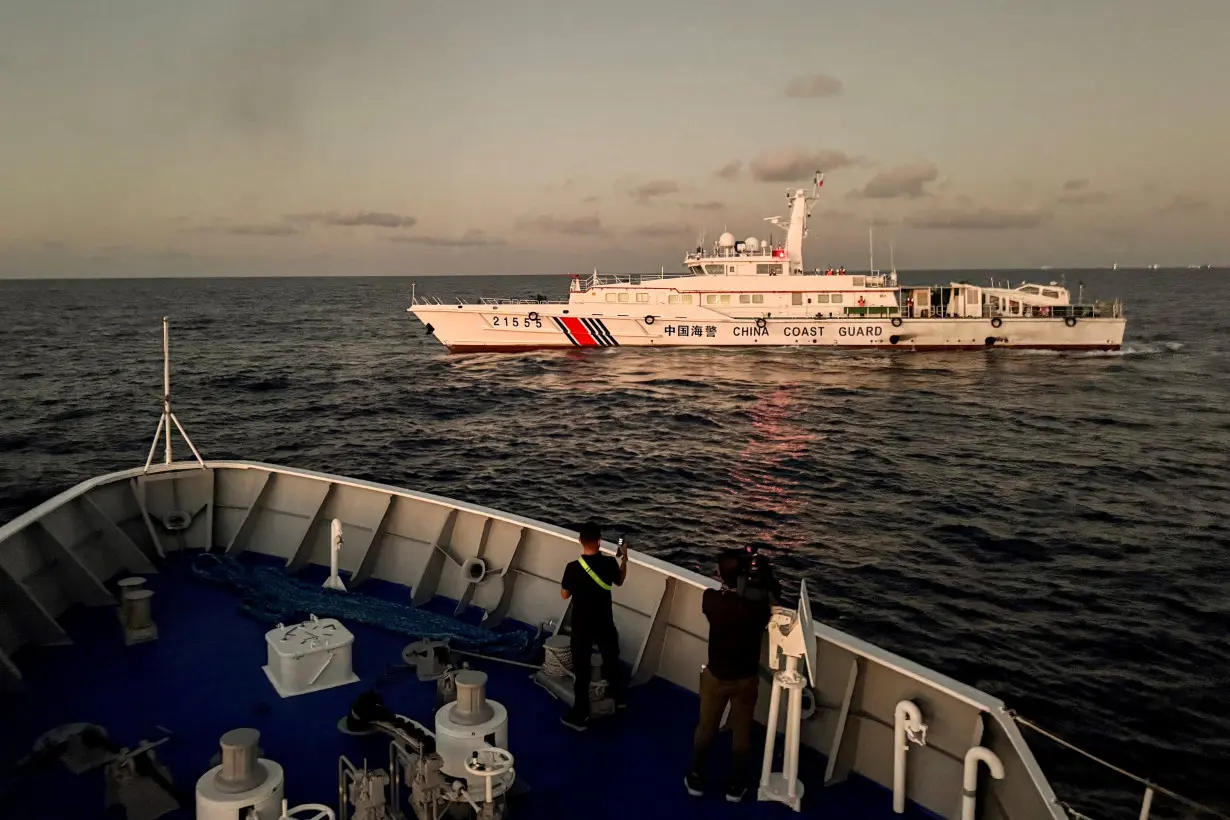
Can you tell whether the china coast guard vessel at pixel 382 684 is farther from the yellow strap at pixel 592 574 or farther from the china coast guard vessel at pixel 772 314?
the china coast guard vessel at pixel 772 314

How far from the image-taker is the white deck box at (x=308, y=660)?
19.0 feet

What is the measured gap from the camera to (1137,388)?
→ 38.1 meters

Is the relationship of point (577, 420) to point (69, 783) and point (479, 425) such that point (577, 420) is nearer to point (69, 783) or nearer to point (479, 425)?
point (479, 425)

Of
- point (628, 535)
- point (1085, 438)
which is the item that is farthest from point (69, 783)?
point (1085, 438)

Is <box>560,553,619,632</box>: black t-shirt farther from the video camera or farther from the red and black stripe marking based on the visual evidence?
the red and black stripe marking

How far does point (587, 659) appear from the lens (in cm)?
541

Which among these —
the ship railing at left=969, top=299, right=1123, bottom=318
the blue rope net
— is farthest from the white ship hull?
the blue rope net

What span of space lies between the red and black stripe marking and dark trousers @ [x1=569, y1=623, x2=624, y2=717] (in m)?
41.7

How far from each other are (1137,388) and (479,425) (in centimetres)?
3125

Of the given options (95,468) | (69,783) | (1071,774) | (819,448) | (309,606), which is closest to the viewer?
(69,783)

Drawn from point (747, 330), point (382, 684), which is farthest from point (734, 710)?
point (747, 330)

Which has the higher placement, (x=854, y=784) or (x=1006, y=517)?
(x=854, y=784)

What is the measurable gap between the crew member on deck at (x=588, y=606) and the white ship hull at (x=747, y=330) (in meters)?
41.3

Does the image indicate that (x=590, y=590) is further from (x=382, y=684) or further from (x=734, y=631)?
(x=382, y=684)
